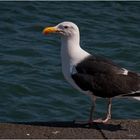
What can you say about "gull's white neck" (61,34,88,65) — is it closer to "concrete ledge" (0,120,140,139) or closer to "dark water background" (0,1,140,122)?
"concrete ledge" (0,120,140,139)

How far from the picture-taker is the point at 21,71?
39.0 feet

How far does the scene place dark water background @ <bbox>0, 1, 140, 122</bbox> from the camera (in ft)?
34.3

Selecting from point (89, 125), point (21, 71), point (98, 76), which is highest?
point (98, 76)

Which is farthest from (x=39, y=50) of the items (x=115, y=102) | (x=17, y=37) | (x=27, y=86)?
(x=115, y=102)

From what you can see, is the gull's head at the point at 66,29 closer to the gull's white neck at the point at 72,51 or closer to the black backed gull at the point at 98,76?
the gull's white neck at the point at 72,51

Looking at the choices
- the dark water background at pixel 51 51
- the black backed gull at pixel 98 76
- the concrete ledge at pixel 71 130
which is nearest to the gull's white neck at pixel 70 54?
the black backed gull at pixel 98 76

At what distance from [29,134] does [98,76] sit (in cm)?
107

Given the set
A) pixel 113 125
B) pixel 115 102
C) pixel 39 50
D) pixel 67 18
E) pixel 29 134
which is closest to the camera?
pixel 29 134

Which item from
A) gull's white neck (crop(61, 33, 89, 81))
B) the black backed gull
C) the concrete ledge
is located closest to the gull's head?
gull's white neck (crop(61, 33, 89, 81))

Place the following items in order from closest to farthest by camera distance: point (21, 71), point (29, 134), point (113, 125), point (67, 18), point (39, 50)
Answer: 1. point (29, 134)
2. point (113, 125)
3. point (21, 71)
4. point (39, 50)
5. point (67, 18)

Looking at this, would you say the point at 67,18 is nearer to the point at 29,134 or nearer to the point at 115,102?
the point at 115,102

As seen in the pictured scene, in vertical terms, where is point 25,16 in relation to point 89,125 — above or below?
below

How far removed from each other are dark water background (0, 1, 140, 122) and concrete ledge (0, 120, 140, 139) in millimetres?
2905

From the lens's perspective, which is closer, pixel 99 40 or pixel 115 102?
pixel 115 102
